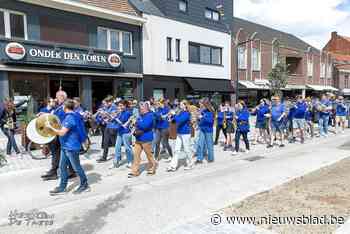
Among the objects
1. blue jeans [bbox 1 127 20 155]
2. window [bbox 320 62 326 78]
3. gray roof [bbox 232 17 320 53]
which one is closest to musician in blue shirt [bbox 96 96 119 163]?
blue jeans [bbox 1 127 20 155]

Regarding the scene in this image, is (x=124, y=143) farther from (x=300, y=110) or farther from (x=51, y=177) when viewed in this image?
(x=300, y=110)

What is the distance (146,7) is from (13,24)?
25.8 ft

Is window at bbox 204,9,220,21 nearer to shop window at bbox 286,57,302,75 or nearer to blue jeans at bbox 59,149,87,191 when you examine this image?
shop window at bbox 286,57,302,75

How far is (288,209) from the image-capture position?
4.18 meters

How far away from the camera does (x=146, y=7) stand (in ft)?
57.2

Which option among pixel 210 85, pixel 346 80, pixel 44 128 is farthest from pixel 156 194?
pixel 346 80

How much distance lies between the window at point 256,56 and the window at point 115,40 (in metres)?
14.0

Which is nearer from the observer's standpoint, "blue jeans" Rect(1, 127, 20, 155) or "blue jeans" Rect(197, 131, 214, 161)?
"blue jeans" Rect(197, 131, 214, 161)

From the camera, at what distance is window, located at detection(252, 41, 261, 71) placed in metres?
26.3

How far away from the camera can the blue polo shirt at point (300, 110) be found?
10750mm

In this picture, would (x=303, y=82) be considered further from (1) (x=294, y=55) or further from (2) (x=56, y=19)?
(2) (x=56, y=19)

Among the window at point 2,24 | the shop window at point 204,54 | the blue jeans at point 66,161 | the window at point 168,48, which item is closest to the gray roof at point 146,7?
the window at point 168,48

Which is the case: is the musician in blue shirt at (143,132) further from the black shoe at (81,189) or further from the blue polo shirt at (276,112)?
the blue polo shirt at (276,112)

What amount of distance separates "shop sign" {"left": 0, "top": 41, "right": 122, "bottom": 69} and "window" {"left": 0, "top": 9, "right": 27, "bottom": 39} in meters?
0.84
